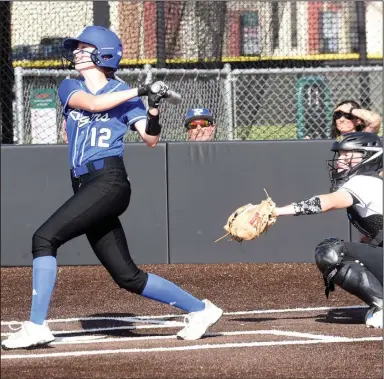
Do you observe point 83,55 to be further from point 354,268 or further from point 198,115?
point 198,115

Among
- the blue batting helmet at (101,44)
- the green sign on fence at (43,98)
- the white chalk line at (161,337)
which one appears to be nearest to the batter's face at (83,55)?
the blue batting helmet at (101,44)

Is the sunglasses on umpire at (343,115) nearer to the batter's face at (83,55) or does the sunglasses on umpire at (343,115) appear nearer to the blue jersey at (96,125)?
the blue jersey at (96,125)

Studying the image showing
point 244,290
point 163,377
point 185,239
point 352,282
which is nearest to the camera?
point 163,377

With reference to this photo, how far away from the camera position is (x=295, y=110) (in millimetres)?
10531

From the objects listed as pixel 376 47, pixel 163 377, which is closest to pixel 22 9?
pixel 376 47

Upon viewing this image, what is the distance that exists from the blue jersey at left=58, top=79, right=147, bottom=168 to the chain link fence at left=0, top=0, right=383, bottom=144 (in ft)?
15.0

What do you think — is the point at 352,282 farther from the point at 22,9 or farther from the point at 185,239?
A: the point at 22,9

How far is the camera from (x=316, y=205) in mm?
5688

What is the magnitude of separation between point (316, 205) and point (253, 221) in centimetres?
35

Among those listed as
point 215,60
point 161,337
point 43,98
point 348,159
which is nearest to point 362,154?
point 348,159

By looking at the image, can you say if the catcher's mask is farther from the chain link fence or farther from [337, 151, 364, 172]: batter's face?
the chain link fence

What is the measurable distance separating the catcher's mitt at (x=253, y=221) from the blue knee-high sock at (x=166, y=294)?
0.40 meters

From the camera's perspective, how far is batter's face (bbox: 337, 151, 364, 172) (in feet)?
20.0

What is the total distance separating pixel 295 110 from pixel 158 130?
17.1ft
